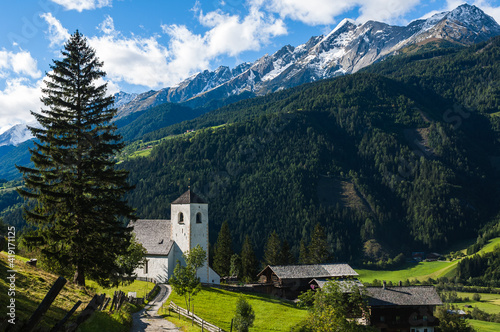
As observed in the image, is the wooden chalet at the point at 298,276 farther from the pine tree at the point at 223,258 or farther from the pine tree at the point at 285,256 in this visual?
the pine tree at the point at 285,256

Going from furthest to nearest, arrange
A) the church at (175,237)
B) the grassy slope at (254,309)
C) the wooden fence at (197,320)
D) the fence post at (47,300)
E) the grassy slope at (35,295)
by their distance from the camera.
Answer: the church at (175,237)
the grassy slope at (254,309)
the wooden fence at (197,320)
the grassy slope at (35,295)
the fence post at (47,300)

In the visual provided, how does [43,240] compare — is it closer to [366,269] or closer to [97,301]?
[97,301]

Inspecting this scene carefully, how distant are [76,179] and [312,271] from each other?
175 feet

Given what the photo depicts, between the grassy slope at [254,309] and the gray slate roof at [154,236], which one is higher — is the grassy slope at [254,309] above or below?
below

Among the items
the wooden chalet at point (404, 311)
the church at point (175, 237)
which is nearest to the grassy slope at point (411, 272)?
the wooden chalet at point (404, 311)

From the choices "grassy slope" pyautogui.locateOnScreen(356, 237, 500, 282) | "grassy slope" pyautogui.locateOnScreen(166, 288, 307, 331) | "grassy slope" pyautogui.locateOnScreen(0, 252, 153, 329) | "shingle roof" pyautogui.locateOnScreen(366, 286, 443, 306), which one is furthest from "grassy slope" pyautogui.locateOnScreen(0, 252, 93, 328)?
"grassy slope" pyautogui.locateOnScreen(356, 237, 500, 282)

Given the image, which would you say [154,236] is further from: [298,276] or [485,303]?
[485,303]

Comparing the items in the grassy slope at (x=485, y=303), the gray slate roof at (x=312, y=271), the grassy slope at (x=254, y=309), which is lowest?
the grassy slope at (x=485, y=303)

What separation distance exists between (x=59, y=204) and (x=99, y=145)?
5.61m

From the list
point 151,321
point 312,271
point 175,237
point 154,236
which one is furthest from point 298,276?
point 151,321

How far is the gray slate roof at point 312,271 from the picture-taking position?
233 feet

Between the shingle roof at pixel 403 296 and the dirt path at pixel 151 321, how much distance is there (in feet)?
116

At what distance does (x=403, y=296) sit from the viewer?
6250cm

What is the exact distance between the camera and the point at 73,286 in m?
27.6
